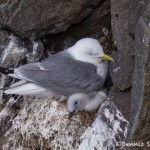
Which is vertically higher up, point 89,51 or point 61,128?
point 89,51

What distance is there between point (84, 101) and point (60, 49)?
96 centimetres

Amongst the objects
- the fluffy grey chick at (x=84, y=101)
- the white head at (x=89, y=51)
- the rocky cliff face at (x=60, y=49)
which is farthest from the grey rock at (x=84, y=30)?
the fluffy grey chick at (x=84, y=101)

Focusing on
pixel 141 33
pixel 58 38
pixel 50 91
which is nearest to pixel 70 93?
pixel 50 91

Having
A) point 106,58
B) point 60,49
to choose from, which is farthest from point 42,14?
point 106,58

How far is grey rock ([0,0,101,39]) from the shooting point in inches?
200

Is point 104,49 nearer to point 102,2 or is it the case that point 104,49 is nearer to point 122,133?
point 102,2

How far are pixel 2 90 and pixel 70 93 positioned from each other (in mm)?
950

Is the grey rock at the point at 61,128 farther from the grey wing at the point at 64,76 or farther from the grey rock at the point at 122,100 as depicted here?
the grey wing at the point at 64,76

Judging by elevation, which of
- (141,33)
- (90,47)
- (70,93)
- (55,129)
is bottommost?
(55,129)

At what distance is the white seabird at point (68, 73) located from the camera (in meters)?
4.82

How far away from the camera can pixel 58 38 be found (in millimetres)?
5520

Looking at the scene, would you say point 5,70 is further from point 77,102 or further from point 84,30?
point 84,30

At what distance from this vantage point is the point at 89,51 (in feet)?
16.3

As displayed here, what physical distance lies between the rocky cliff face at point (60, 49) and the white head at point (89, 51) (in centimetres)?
18
